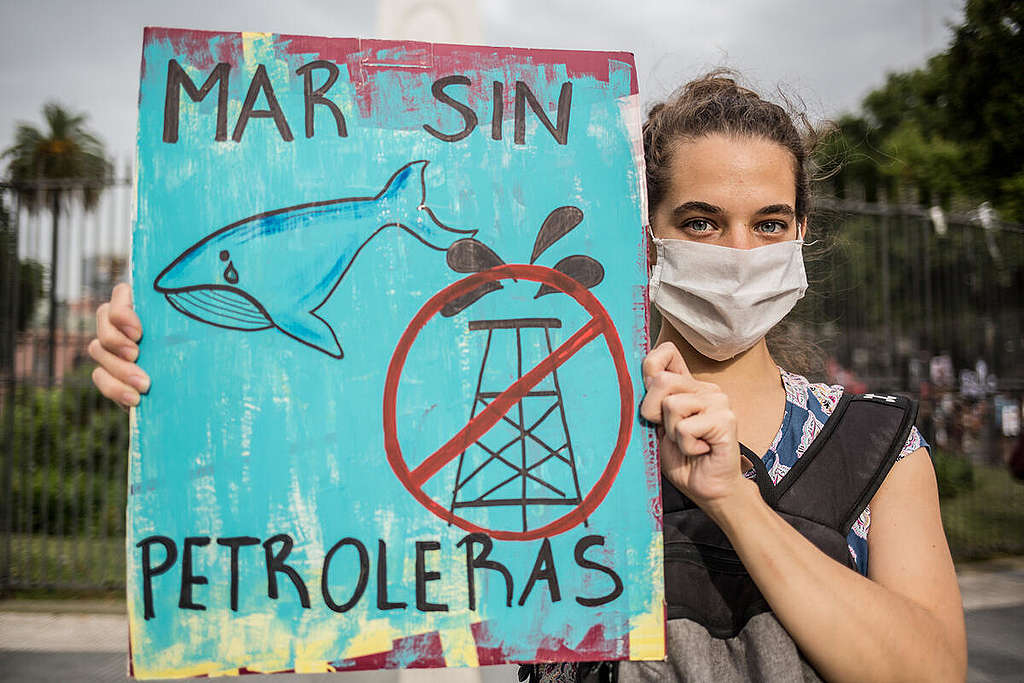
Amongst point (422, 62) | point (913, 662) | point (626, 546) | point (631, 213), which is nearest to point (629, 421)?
point (626, 546)

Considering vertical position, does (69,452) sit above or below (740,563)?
below

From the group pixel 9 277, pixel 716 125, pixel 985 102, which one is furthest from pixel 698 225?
pixel 985 102

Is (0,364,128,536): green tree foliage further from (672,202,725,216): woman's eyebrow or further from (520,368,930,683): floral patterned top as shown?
(672,202,725,216): woman's eyebrow

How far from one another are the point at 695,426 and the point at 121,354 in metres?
0.86

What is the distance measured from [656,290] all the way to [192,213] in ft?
2.66

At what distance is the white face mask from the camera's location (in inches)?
55.6

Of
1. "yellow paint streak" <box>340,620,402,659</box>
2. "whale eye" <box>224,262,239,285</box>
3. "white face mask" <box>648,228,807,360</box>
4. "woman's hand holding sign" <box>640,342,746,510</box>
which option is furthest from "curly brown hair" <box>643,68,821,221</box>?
"yellow paint streak" <box>340,620,402,659</box>

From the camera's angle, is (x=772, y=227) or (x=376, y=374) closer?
(x=376, y=374)

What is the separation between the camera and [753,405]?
1.49 meters

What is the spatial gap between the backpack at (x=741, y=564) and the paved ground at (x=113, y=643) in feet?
8.14

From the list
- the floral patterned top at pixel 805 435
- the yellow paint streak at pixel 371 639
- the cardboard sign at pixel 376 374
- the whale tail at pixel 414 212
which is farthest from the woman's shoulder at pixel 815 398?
the yellow paint streak at pixel 371 639

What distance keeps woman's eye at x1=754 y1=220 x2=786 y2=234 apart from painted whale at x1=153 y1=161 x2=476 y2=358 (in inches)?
23.4

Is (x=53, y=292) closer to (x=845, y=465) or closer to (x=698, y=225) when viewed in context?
(x=698, y=225)

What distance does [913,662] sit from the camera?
3.91 ft
